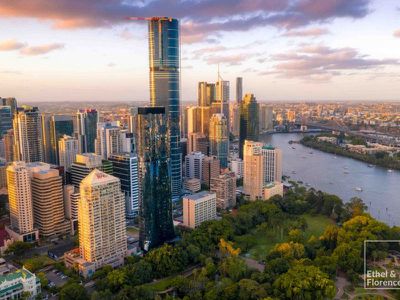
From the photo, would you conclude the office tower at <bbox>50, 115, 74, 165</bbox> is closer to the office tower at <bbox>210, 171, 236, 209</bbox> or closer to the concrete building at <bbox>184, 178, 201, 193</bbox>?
the concrete building at <bbox>184, 178, 201, 193</bbox>

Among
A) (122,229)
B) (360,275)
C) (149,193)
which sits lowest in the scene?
(360,275)

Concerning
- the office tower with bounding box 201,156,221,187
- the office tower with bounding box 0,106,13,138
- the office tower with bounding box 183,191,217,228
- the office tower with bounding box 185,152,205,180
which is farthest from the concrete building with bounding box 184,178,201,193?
the office tower with bounding box 0,106,13,138

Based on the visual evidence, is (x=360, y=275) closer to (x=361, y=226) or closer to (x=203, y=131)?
(x=361, y=226)

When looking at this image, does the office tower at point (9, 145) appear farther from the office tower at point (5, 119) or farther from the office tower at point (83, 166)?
the office tower at point (83, 166)

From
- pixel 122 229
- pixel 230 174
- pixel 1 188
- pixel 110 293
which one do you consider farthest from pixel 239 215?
pixel 1 188

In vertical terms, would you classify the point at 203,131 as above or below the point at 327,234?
above

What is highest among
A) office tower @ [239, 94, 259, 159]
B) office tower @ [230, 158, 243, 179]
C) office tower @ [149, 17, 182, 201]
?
office tower @ [149, 17, 182, 201]

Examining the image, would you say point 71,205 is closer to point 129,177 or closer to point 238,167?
point 129,177

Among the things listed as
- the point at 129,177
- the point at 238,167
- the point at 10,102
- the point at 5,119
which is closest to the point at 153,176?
the point at 129,177
